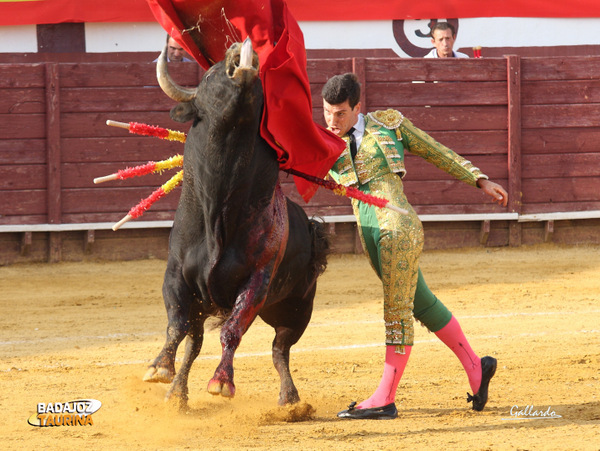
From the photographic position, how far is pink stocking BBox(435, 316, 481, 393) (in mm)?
4121

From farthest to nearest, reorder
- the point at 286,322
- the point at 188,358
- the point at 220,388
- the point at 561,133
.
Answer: the point at 561,133
the point at 286,322
the point at 188,358
the point at 220,388

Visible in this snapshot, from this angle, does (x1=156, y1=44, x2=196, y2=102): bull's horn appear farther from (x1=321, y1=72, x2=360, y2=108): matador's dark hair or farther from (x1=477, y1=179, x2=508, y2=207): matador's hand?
(x1=477, y1=179, x2=508, y2=207): matador's hand

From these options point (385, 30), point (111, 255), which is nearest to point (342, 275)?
point (111, 255)


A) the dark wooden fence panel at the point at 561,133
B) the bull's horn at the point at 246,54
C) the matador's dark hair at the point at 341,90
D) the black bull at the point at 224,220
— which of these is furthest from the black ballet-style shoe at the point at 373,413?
the dark wooden fence panel at the point at 561,133

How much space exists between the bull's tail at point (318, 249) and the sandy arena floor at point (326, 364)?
0.60 meters

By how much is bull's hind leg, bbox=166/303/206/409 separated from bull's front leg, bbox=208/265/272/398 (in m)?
0.28

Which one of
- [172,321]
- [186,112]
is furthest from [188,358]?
[186,112]

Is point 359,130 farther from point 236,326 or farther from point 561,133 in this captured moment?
point 561,133

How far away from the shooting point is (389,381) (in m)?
3.93

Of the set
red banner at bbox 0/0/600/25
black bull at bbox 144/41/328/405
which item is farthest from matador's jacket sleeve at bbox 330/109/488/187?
red banner at bbox 0/0/600/25

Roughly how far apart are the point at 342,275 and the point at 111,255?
210 centimetres

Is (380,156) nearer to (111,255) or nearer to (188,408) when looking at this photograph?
(188,408)

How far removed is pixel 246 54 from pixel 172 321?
103cm

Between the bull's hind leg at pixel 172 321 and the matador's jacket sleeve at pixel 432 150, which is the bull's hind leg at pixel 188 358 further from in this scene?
the matador's jacket sleeve at pixel 432 150
